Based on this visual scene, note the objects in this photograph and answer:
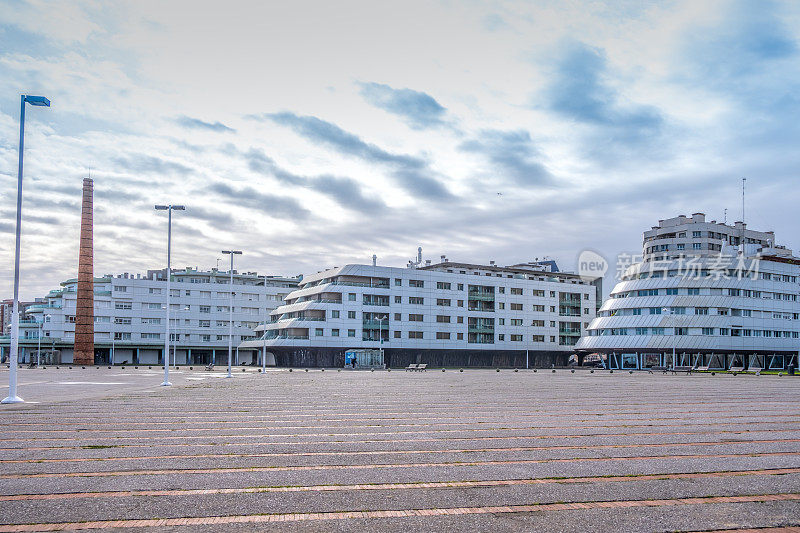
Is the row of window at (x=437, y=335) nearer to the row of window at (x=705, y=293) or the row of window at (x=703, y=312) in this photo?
the row of window at (x=703, y=312)

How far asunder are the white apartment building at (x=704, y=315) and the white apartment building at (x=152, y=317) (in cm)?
5821

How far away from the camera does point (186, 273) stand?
12319cm

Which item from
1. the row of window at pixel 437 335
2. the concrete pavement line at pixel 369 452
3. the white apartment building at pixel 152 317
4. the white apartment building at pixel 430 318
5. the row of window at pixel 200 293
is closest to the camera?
the concrete pavement line at pixel 369 452

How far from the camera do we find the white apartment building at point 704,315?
95688 millimetres

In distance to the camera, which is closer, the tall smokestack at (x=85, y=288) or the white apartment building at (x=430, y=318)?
the white apartment building at (x=430, y=318)

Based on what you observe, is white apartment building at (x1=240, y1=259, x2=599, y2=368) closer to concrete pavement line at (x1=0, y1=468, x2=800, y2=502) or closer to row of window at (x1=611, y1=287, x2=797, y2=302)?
row of window at (x1=611, y1=287, x2=797, y2=302)

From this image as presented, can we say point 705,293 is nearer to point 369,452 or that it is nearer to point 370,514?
point 369,452

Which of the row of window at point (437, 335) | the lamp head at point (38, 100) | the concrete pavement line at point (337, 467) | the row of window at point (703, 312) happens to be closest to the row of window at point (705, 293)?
the row of window at point (703, 312)

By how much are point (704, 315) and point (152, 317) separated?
3366 inches

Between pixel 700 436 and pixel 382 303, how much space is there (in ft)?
287

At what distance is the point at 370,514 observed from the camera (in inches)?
303

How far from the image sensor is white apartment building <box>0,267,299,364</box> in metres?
113

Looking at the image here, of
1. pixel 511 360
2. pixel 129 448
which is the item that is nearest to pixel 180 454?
pixel 129 448

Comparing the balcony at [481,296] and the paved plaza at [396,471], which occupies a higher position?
the balcony at [481,296]
